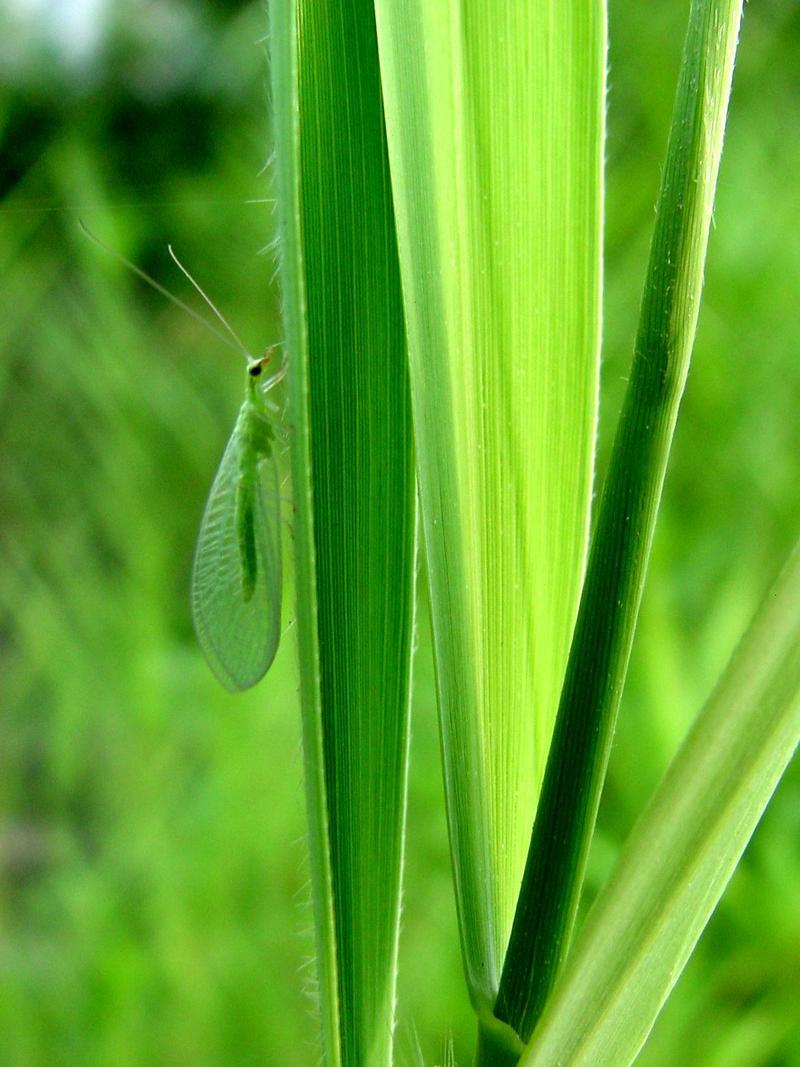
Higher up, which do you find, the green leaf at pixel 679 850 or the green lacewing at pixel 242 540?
the green leaf at pixel 679 850

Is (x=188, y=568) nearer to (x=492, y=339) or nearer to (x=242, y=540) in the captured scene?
(x=242, y=540)

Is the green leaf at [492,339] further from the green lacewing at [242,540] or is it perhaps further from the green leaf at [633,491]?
the green lacewing at [242,540]

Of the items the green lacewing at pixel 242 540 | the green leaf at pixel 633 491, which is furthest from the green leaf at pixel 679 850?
the green lacewing at pixel 242 540

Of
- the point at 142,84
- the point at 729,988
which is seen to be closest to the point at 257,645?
the point at 729,988

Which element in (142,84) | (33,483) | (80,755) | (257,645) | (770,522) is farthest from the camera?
(142,84)

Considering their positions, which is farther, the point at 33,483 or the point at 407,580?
the point at 33,483

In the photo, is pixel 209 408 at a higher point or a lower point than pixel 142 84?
lower

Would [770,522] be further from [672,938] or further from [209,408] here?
[672,938]
